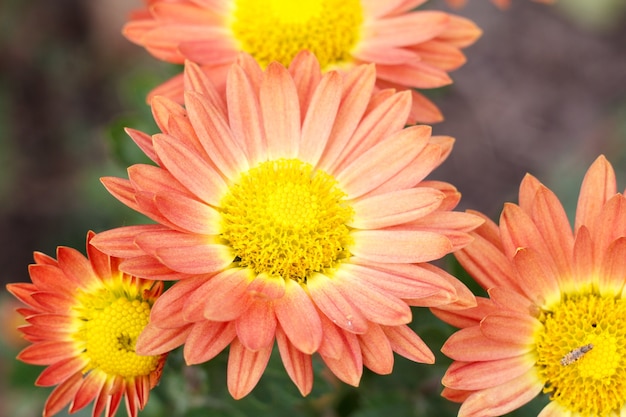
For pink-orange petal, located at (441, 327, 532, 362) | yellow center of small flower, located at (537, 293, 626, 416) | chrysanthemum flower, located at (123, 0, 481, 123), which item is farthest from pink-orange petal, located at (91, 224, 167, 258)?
yellow center of small flower, located at (537, 293, 626, 416)

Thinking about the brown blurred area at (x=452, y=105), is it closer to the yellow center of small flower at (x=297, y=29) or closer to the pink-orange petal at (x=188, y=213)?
the yellow center of small flower at (x=297, y=29)

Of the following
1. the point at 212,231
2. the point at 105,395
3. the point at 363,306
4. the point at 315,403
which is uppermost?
the point at 212,231

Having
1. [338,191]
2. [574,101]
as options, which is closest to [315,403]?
[338,191]

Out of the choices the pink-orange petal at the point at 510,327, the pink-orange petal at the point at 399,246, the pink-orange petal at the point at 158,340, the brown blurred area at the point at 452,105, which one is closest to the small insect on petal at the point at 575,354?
the pink-orange petal at the point at 510,327

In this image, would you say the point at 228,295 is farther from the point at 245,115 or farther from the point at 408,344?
the point at 245,115

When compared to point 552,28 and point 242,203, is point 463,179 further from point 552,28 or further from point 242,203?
point 242,203

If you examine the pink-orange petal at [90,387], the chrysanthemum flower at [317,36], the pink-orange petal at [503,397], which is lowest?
the pink-orange petal at [503,397]

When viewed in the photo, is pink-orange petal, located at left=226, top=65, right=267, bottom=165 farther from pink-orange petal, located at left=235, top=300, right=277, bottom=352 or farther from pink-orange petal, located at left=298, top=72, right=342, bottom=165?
pink-orange petal, located at left=235, top=300, right=277, bottom=352
